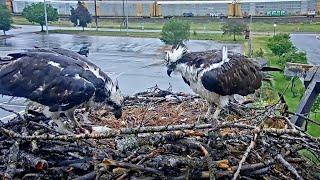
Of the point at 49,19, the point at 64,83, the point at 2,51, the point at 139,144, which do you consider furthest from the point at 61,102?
the point at 49,19

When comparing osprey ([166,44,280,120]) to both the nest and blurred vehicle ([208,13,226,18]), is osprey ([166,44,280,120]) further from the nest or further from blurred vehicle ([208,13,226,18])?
blurred vehicle ([208,13,226,18])

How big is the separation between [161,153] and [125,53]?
20.6m

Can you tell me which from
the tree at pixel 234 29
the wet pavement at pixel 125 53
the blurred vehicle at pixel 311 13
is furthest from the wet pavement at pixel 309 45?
the blurred vehicle at pixel 311 13

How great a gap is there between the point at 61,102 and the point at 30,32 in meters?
30.0

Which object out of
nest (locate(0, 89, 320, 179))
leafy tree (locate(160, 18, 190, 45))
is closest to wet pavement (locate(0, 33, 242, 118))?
leafy tree (locate(160, 18, 190, 45))

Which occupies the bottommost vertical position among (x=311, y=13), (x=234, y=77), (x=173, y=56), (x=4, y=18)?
(x=234, y=77)

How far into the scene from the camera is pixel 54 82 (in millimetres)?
4750

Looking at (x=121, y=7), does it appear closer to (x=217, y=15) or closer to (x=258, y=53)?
(x=217, y=15)

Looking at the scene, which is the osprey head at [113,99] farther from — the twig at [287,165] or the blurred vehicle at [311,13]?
the blurred vehicle at [311,13]

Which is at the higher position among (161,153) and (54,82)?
(54,82)

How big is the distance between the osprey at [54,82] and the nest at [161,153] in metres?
0.32

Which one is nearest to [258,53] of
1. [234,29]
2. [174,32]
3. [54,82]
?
[174,32]

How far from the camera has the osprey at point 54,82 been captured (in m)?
4.74

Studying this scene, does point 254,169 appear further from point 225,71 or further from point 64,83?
point 64,83
